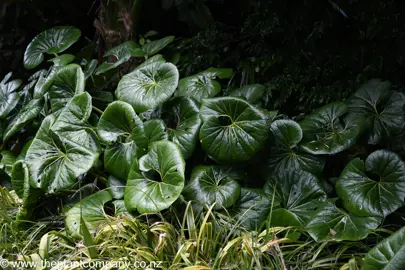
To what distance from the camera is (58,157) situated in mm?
2668

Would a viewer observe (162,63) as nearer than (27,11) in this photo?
Yes

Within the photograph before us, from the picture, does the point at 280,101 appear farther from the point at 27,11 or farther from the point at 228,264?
the point at 27,11

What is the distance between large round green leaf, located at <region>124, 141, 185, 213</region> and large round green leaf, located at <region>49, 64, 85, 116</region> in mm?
749

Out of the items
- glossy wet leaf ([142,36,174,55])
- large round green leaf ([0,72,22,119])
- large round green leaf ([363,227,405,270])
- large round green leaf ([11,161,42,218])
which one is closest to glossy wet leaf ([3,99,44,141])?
large round green leaf ([0,72,22,119])

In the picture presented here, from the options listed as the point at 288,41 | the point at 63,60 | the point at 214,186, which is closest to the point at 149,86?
the point at 214,186

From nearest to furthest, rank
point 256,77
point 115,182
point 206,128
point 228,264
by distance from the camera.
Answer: point 228,264, point 206,128, point 115,182, point 256,77

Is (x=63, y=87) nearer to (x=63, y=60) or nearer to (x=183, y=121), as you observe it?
(x=63, y=60)

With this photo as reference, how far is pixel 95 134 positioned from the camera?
9.08 ft

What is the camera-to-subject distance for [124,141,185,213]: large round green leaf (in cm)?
232

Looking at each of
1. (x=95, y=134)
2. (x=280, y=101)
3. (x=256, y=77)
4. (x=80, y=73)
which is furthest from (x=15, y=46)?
(x=280, y=101)

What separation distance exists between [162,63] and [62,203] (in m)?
0.96

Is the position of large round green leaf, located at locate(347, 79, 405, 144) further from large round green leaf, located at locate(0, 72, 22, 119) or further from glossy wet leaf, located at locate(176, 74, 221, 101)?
large round green leaf, located at locate(0, 72, 22, 119)

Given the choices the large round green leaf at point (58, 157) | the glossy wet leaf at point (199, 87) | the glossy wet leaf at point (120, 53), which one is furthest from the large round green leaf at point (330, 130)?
the glossy wet leaf at point (120, 53)

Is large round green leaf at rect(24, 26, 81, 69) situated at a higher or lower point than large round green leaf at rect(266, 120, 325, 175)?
higher
